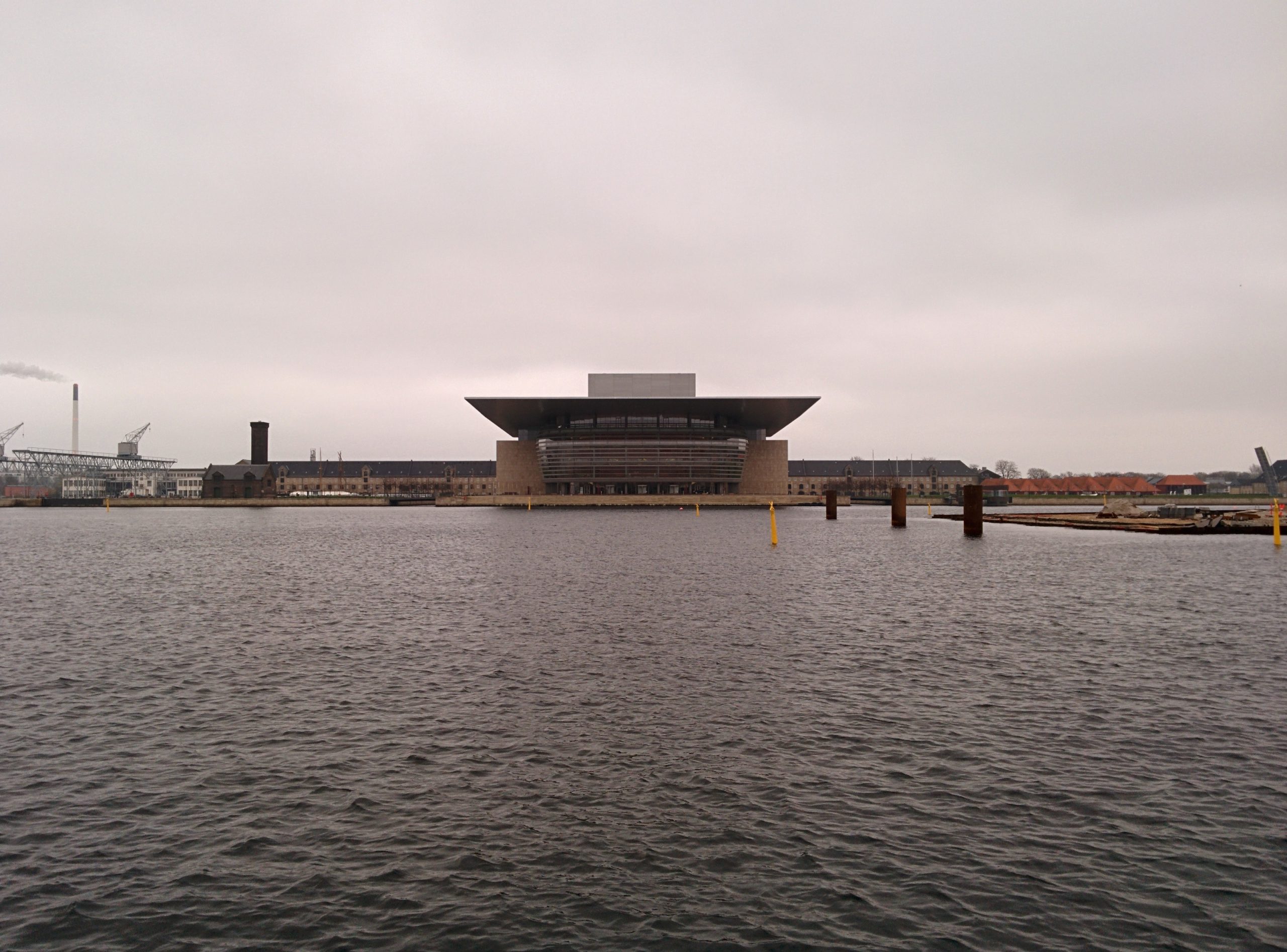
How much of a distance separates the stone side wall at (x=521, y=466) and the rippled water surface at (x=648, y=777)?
389ft

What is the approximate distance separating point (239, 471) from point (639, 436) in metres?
84.9

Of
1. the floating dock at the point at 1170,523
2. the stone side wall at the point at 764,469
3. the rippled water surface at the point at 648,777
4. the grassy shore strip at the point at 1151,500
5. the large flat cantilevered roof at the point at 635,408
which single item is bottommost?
the rippled water surface at the point at 648,777

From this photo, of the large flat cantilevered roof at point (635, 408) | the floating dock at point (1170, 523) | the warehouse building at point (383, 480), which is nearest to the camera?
the floating dock at point (1170, 523)

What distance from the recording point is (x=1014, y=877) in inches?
282

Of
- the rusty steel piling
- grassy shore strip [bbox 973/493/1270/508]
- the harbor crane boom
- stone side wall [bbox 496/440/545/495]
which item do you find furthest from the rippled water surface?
the harbor crane boom

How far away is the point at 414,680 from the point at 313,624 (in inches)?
311

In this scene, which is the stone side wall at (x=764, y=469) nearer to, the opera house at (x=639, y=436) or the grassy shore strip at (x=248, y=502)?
the opera house at (x=639, y=436)

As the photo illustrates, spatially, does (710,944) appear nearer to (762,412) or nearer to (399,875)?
(399,875)

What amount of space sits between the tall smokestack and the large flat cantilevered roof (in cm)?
6034

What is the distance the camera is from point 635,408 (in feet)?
429

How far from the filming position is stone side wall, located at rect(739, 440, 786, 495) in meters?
143

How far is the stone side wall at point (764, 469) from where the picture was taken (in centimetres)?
14275

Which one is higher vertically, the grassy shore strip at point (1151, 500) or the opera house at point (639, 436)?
the opera house at point (639, 436)

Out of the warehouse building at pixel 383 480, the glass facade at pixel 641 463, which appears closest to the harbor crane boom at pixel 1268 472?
the glass facade at pixel 641 463
